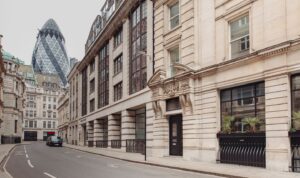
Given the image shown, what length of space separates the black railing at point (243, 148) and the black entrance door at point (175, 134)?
17.7 ft

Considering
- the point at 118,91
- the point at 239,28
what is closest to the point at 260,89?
the point at 239,28

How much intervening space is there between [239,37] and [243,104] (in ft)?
12.4

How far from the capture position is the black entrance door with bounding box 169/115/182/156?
1072 inches

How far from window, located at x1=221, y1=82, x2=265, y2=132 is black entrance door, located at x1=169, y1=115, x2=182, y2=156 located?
5.36 metres

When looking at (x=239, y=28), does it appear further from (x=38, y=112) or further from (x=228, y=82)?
(x=38, y=112)

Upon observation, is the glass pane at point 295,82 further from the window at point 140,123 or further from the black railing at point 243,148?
the window at point 140,123

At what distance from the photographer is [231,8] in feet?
71.1

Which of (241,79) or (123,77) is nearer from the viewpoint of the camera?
(241,79)

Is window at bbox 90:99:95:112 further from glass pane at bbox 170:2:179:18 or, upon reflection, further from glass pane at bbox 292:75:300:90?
glass pane at bbox 292:75:300:90

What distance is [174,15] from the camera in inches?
1133

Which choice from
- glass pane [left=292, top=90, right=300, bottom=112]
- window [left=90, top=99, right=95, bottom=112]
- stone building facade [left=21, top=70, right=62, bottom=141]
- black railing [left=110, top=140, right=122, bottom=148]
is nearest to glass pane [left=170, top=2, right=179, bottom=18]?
glass pane [left=292, top=90, right=300, bottom=112]

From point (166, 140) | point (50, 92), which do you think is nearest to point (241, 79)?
point (166, 140)

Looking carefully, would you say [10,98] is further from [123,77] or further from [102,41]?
[123,77]

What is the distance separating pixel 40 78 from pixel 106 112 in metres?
129
